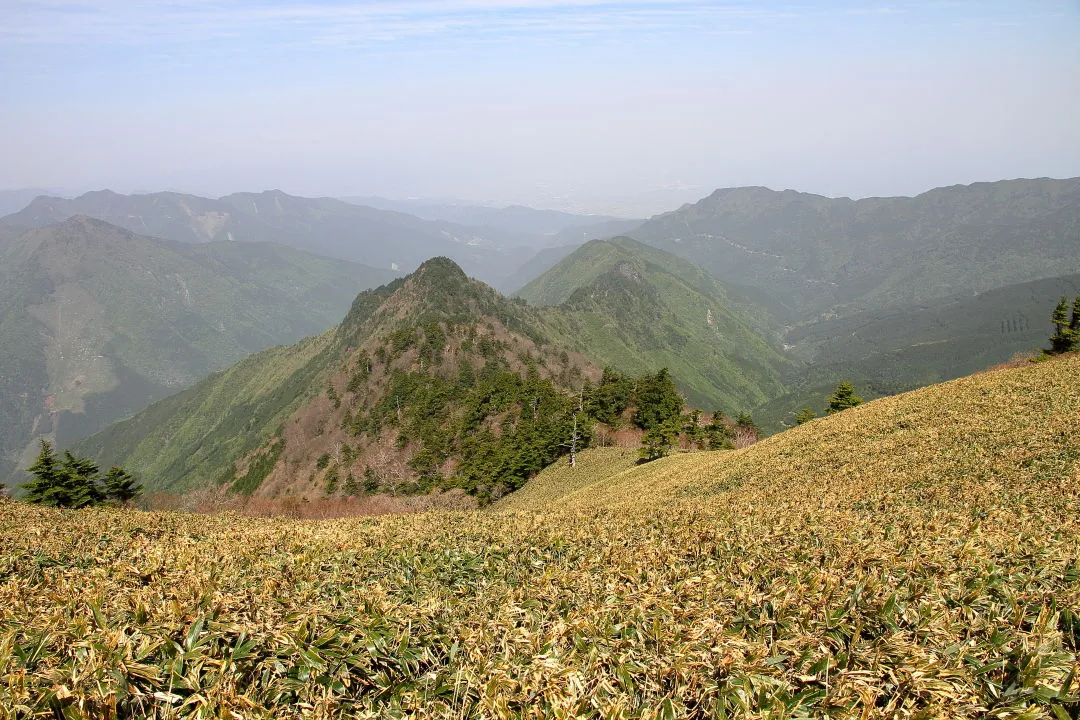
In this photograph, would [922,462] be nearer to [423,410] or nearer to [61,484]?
[61,484]

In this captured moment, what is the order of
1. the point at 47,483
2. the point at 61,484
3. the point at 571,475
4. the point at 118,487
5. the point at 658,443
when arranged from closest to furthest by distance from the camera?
the point at 47,483
the point at 61,484
the point at 118,487
the point at 658,443
the point at 571,475

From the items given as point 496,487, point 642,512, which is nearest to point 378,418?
point 496,487

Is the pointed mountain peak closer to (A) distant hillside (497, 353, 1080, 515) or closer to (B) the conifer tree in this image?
(B) the conifer tree

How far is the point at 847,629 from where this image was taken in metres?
6.26

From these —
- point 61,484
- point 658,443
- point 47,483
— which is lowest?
point 658,443

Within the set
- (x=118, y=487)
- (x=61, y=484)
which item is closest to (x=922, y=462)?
(x=61, y=484)

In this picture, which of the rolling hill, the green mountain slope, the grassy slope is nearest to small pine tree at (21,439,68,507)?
the grassy slope

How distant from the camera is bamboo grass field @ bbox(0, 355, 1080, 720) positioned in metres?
4.95

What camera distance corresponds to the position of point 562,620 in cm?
705

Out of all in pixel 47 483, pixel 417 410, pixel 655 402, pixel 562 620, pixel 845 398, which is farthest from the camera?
pixel 417 410

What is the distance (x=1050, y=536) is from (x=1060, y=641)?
6651 mm

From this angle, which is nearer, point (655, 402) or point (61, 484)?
point (61, 484)

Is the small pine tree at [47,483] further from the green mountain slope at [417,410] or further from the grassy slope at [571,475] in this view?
the green mountain slope at [417,410]

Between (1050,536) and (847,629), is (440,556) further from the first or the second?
(1050,536)
